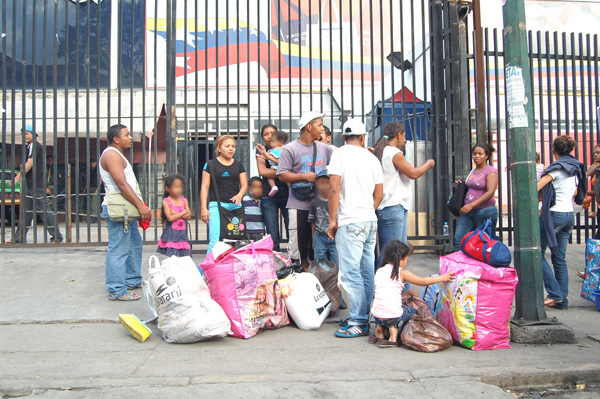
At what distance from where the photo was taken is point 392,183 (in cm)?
502

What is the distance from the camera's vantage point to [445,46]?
278 inches

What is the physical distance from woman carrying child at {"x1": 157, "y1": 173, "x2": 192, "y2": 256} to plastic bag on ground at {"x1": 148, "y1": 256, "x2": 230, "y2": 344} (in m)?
1.25

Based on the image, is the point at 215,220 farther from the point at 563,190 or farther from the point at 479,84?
the point at 479,84

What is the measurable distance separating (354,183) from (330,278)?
99 cm

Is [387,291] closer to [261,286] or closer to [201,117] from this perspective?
[261,286]

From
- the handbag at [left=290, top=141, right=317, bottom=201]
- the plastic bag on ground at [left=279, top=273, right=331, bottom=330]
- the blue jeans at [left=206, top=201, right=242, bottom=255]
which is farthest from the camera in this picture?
the blue jeans at [left=206, top=201, right=242, bottom=255]

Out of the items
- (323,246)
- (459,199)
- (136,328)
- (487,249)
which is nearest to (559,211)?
(459,199)

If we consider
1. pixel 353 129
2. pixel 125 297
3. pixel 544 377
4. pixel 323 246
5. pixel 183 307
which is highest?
pixel 353 129

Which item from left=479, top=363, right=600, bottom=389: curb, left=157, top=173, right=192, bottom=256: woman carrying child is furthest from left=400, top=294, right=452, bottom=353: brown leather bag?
left=157, top=173, right=192, bottom=256: woman carrying child

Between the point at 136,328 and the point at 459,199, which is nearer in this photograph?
the point at 136,328

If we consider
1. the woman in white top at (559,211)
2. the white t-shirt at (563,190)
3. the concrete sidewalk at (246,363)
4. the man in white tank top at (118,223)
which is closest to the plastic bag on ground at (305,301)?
the concrete sidewalk at (246,363)

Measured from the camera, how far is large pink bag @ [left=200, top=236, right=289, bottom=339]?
432 centimetres

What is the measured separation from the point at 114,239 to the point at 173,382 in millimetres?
2356

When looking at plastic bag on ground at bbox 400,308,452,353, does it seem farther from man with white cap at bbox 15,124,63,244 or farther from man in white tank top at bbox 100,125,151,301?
man with white cap at bbox 15,124,63,244
